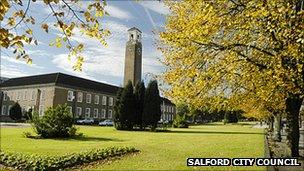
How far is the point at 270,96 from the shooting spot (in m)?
16.4

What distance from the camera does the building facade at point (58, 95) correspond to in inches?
3211

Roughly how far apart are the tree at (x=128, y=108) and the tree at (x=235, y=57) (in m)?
35.1

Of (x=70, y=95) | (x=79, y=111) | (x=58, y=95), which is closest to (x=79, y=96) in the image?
(x=70, y=95)

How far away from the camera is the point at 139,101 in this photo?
56125 mm

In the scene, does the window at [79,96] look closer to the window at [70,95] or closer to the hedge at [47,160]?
the window at [70,95]

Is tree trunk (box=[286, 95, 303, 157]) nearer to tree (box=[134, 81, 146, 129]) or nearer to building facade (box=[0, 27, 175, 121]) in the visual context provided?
tree (box=[134, 81, 146, 129])

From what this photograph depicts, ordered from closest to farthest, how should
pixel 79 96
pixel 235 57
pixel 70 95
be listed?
pixel 235 57 → pixel 70 95 → pixel 79 96

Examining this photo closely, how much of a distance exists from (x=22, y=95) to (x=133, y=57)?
92.4 ft

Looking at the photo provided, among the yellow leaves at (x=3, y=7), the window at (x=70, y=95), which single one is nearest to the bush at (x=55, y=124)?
the yellow leaves at (x=3, y=7)

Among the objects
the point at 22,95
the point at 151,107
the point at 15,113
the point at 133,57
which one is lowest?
the point at 15,113

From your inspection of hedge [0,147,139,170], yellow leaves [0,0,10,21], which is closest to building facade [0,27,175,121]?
hedge [0,147,139,170]

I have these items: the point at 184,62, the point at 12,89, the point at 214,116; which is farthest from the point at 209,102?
the point at 214,116

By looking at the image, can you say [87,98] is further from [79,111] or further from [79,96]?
[79,111]

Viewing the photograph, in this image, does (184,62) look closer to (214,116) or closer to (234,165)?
(234,165)
